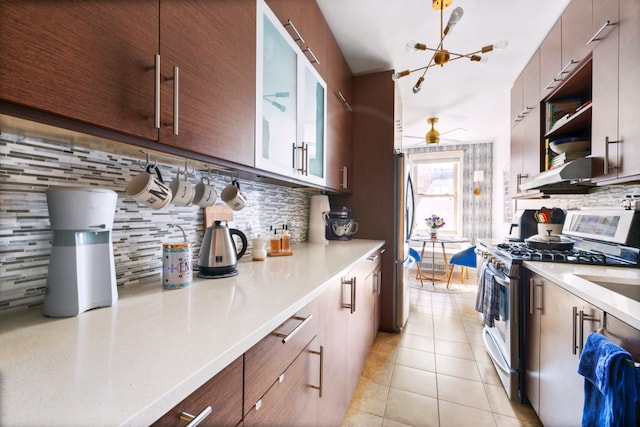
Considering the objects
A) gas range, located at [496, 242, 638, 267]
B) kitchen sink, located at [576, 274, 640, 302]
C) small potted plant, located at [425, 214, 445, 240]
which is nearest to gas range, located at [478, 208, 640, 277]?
gas range, located at [496, 242, 638, 267]

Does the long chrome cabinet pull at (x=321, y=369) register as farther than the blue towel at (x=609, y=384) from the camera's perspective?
Yes

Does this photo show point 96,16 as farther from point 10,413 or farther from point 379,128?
point 379,128

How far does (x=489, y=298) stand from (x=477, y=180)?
3636mm

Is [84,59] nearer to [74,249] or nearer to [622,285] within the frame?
[74,249]

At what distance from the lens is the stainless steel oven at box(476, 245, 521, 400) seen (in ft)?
5.45

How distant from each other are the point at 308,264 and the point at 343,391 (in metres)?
0.68

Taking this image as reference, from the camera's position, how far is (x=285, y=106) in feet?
4.55

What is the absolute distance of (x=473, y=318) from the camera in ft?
9.50

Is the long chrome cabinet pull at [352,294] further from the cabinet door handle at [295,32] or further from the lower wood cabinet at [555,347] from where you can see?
the cabinet door handle at [295,32]

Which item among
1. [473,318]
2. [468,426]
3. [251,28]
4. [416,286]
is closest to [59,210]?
[251,28]

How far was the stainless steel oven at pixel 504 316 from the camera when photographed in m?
1.66

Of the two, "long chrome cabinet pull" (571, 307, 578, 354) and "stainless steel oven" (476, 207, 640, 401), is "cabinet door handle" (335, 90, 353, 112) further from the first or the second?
"long chrome cabinet pull" (571, 307, 578, 354)

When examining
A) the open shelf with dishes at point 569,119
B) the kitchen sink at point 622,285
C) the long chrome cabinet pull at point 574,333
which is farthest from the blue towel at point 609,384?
the open shelf with dishes at point 569,119

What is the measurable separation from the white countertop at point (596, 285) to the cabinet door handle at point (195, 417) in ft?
3.85
